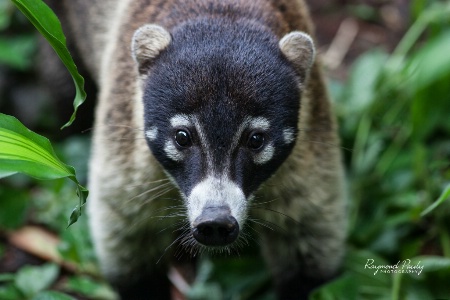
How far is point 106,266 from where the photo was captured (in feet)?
14.1

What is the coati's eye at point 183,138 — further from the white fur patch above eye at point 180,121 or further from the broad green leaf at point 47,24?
the broad green leaf at point 47,24

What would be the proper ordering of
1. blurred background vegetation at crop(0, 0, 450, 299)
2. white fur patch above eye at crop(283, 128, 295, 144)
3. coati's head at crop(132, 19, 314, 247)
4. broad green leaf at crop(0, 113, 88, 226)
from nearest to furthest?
broad green leaf at crop(0, 113, 88, 226)
coati's head at crop(132, 19, 314, 247)
white fur patch above eye at crop(283, 128, 295, 144)
blurred background vegetation at crop(0, 0, 450, 299)

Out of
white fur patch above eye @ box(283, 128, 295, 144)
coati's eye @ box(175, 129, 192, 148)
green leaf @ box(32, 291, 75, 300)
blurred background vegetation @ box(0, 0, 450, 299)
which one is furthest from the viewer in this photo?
blurred background vegetation @ box(0, 0, 450, 299)

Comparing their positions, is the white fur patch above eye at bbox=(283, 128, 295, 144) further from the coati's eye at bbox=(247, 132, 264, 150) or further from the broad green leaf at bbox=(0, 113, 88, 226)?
the broad green leaf at bbox=(0, 113, 88, 226)

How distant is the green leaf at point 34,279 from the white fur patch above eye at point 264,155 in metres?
1.62

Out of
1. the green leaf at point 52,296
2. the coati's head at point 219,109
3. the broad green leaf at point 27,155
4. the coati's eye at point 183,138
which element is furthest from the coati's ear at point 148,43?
the green leaf at point 52,296

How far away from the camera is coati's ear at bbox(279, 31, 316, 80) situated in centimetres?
349

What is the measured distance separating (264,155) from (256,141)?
0.30ft

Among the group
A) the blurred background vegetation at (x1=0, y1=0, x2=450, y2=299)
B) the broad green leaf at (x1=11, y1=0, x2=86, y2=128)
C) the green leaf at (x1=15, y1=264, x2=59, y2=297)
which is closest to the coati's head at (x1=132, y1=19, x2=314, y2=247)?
the broad green leaf at (x1=11, y1=0, x2=86, y2=128)

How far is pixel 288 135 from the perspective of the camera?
11.4 feet

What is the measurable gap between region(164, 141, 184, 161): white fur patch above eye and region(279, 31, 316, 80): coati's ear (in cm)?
67

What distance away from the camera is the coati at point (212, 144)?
129 inches

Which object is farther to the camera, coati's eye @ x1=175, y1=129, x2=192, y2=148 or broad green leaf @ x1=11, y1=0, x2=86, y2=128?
coati's eye @ x1=175, y1=129, x2=192, y2=148

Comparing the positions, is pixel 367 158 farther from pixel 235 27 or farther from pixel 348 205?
pixel 235 27
